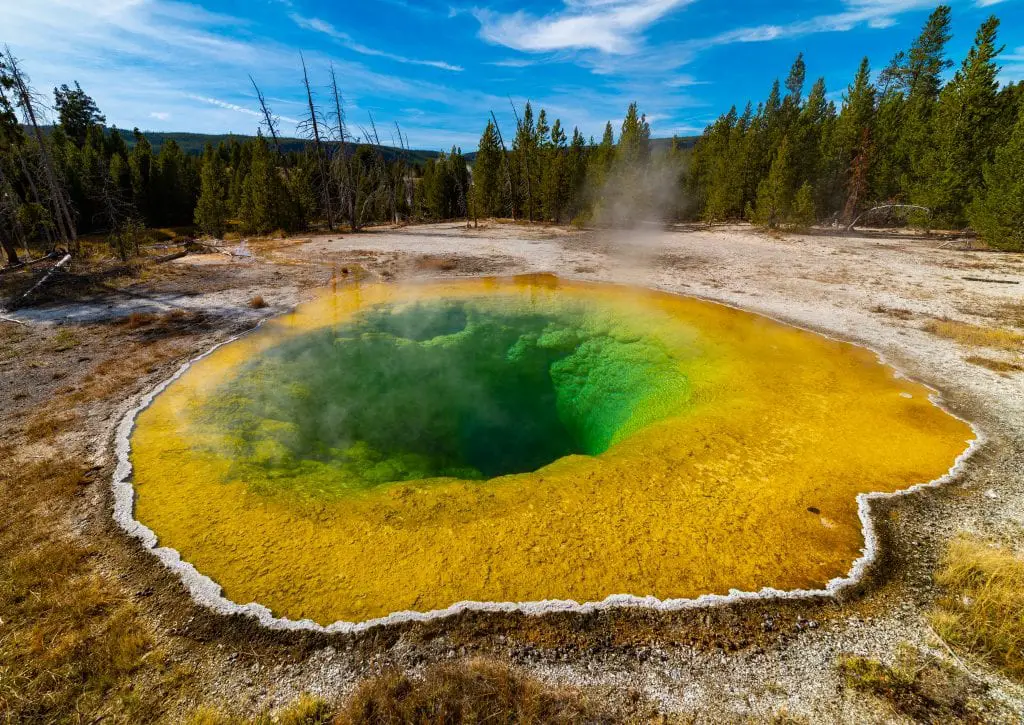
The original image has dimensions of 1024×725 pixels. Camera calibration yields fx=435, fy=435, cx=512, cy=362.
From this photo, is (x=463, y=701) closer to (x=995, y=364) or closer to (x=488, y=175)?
(x=995, y=364)

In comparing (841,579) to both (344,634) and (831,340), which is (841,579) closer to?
(344,634)

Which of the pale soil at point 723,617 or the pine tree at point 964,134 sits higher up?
the pine tree at point 964,134

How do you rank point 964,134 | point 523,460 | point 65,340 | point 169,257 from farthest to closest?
point 964,134 → point 169,257 → point 65,340 → point 523,460

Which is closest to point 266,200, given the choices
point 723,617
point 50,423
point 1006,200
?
point 50,423

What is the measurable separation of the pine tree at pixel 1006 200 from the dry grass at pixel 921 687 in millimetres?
28852

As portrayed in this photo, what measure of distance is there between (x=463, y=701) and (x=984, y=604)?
18.3ft

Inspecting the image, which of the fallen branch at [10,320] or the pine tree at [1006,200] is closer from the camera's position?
the fallen branch at [10,320]

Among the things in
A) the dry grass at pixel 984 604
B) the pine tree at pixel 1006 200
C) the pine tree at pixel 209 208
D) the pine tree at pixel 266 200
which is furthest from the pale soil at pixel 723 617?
the pine tree at pixel 209 208

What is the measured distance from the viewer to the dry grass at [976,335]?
38.7 feet

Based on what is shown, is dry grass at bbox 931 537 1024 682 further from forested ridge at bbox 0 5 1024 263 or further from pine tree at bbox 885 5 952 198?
pine tree at bbox 885 5 952 198

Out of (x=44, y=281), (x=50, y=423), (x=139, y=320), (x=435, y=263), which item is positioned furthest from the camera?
(x=435, y=263)

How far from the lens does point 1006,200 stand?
22016 millimetres

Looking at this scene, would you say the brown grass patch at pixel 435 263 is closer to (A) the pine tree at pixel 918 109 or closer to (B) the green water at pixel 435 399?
(B) the green water at pixel 435 399

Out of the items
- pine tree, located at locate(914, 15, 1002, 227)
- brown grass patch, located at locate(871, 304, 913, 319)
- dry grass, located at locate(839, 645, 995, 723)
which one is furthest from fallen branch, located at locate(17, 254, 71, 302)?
pine tree, located at locate(914, 15, 1002, 227)
